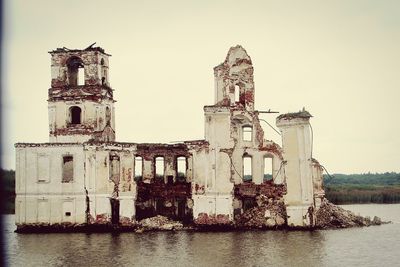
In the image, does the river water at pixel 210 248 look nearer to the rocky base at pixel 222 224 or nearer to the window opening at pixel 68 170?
the rocky base at pixel 222 224

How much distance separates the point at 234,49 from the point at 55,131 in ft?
39.2

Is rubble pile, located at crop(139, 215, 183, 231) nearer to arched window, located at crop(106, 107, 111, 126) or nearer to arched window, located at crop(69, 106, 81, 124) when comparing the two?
arched window, located at crop(106, 107, 111, 126)

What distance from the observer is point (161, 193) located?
32.9m

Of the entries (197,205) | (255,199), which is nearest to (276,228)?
(255,199)

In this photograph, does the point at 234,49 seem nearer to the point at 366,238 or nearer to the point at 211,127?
the point at 211,127

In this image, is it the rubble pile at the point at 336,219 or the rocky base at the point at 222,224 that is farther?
the rubble pile at the point at 336,219

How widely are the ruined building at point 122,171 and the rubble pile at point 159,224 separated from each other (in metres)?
0.77

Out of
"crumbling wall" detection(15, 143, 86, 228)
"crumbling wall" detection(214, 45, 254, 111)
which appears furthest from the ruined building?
"crumbling wall" detection(214, 45, 254, 111)

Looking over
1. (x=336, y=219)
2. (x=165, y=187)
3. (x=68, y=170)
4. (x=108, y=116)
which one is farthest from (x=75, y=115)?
(x=336, y=219)

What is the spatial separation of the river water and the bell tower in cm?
630

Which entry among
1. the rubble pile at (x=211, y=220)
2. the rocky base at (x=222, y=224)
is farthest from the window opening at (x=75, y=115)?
the rubble pile at (x=211, y=220)

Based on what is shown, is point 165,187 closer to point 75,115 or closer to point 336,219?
point 75,115

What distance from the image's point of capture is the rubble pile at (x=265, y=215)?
103 feet

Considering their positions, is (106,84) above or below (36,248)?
above
